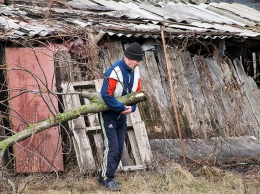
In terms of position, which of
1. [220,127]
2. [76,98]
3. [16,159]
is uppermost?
[76,98]

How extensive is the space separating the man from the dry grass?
0.90ft

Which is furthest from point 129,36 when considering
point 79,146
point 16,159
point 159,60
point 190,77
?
point 16,159

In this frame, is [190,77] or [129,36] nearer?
[129,36]

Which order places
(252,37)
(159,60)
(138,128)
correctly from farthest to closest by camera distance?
(252,37), (159,60), (138,128)

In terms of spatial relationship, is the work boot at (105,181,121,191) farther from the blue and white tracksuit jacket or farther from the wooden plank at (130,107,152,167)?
the wooden plank at (130,107,152,167)

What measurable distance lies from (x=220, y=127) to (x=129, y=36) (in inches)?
96.0

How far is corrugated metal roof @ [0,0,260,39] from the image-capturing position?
29.0ft

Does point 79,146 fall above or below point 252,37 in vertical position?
below

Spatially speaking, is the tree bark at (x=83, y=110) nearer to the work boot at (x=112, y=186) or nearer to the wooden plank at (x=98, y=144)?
the work boot at (x=112, y=186)

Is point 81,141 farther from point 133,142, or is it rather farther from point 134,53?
point 134,53

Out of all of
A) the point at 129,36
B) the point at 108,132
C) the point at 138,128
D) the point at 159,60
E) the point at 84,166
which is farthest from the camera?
the point at 159,60

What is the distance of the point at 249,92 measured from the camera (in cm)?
1080

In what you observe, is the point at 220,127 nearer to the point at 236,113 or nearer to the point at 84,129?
the point at 236,113

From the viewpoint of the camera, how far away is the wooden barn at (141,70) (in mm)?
7949
